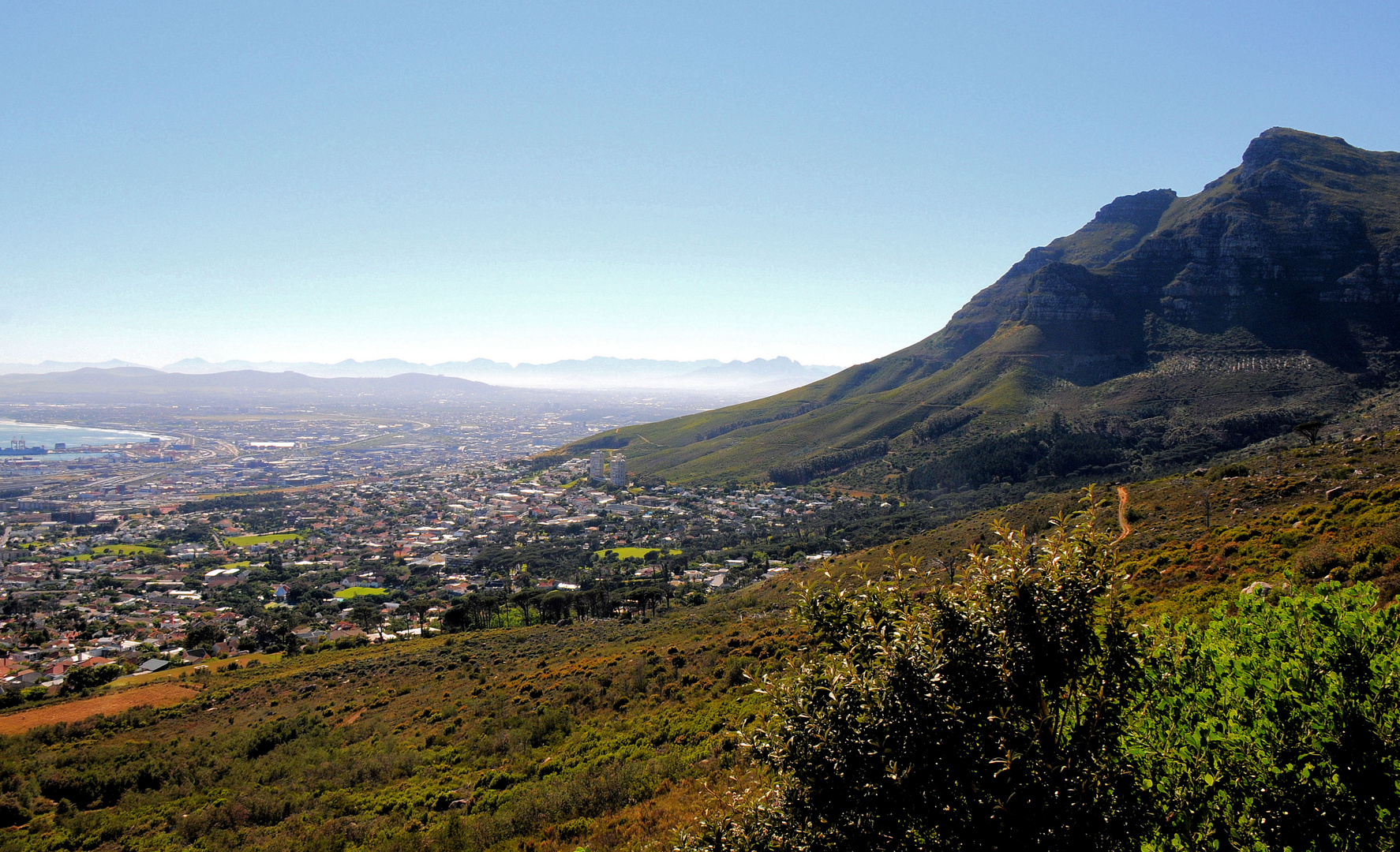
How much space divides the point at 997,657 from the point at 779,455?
321ft

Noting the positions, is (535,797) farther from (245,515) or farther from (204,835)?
(245,515)

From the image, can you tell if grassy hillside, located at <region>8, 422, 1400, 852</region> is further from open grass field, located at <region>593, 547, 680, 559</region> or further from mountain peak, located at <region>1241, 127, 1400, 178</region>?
mountain peak, located at <region>1241, 127, 1400, 178</region>

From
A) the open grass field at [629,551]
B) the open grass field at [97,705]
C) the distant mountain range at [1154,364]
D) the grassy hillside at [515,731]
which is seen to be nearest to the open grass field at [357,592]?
the open grass field at [629,551]

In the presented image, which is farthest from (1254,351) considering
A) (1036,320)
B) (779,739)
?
(779,739)

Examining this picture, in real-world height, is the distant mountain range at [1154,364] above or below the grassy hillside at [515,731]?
above

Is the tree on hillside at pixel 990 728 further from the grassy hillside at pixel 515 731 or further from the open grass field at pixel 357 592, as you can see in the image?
the open grass field at pixel 357 592

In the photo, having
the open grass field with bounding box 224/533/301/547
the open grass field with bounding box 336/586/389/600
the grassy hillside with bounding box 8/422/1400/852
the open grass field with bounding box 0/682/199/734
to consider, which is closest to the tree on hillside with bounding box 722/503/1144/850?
the grassy hillside with bounding box 8/422/1400/852

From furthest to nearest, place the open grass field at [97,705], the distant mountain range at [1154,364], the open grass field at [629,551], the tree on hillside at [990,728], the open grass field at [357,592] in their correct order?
the distant mountain range at [1154,364], the open grass field at [629,551], the open grass field at [357,592], the open grass field at [97,705], the tree on hillside at [990,728]

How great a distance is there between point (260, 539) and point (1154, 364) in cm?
12792

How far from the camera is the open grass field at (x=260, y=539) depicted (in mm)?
72000

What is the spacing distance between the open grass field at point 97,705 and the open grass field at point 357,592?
27.5m

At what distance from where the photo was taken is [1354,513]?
17.3m

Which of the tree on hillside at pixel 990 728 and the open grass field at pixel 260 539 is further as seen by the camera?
the open grass field at pixel 260 539

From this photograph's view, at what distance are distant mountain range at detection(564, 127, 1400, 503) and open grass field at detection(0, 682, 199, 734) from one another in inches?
2603
